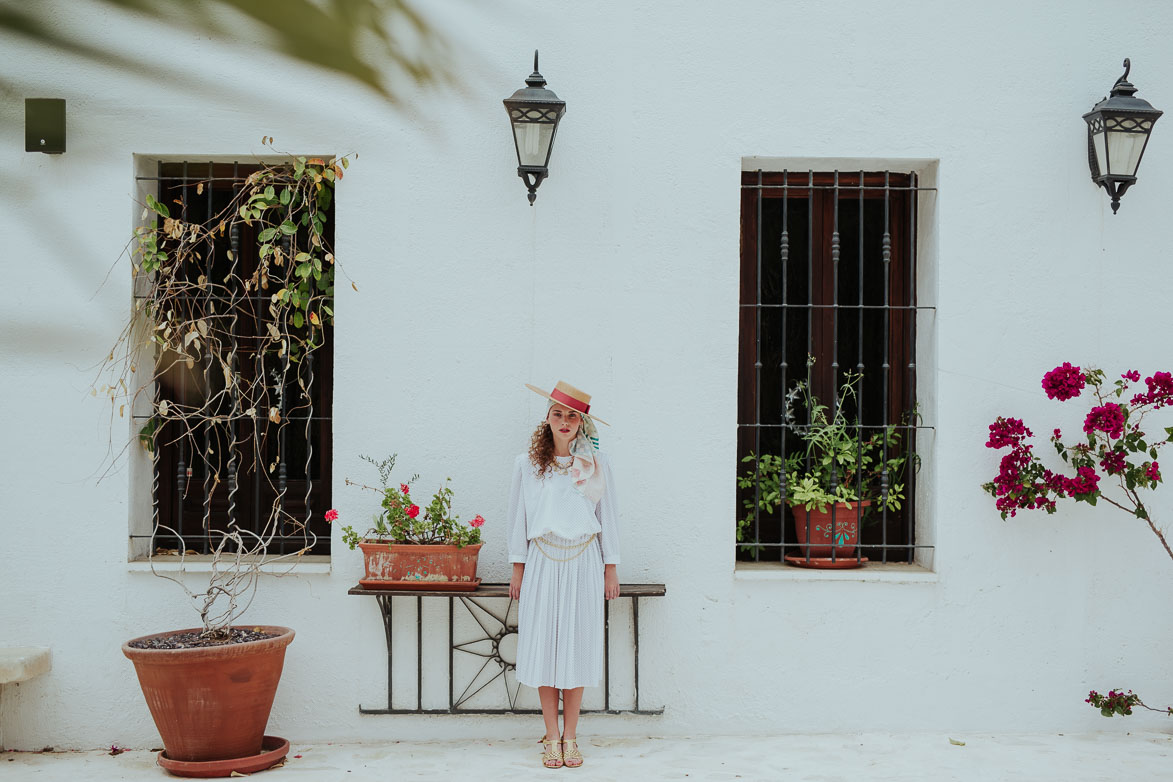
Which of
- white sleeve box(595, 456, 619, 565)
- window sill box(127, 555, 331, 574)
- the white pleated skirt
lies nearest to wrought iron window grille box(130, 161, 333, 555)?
window sill box(127, 555, 331, 574)

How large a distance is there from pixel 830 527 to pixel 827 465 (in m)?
0.30

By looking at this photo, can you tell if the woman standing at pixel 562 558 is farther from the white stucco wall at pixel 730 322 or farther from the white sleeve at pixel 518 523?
the white stucco wall at pixel 730 322

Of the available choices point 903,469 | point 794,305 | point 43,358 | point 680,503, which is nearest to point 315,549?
point 680,503

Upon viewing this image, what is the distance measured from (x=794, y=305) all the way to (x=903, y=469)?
107 cm

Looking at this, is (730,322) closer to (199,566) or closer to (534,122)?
(534,122)

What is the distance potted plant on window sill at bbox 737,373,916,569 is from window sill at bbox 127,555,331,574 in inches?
81.9

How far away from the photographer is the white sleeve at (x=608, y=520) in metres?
4.57

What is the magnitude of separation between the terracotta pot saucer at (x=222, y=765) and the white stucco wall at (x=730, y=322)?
47 centimetres

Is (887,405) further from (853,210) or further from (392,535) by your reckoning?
(392,535)

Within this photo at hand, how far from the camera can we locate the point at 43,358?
48cm

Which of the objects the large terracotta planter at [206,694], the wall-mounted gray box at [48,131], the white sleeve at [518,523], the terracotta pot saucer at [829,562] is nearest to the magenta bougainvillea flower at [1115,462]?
the terracotta pot saucer at [829,562]

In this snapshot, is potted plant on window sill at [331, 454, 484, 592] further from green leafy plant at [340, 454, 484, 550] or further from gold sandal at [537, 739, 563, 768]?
gold sandal at [537, 739, 563, 768]

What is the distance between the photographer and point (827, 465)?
16.7 feet

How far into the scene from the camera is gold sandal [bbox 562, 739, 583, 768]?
4.46 metres
